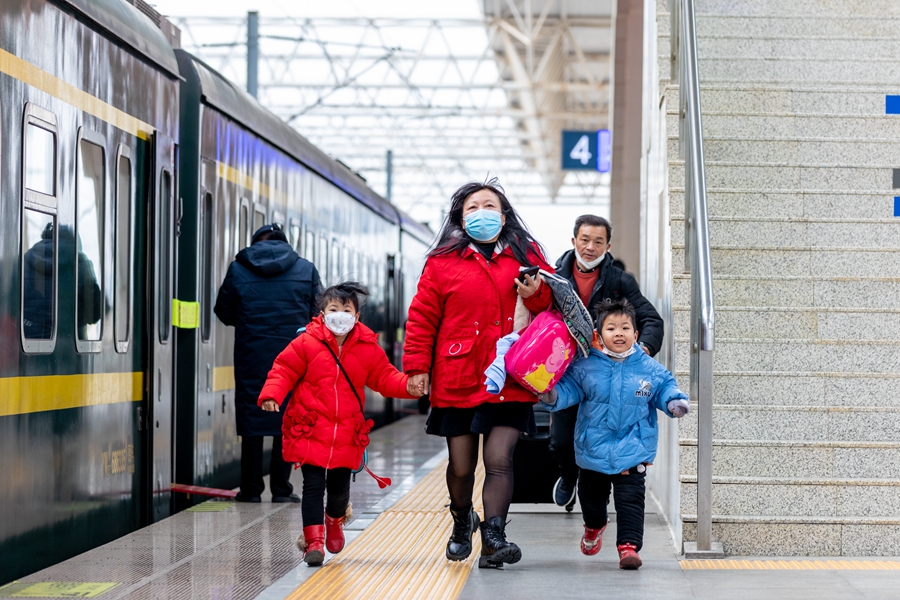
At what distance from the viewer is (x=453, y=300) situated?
228 inches

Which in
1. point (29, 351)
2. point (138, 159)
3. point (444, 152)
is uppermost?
point (444, 152)

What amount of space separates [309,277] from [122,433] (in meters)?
1.99

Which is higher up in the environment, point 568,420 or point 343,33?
point 343,33

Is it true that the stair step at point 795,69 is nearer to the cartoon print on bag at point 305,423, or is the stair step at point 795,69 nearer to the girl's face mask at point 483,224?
the girl's face mask at point 483,224

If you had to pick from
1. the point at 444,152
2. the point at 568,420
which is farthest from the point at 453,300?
the point at 444,152

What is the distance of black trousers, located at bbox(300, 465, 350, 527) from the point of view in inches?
236

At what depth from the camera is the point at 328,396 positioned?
237 inches

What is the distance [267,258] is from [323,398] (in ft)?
8.25

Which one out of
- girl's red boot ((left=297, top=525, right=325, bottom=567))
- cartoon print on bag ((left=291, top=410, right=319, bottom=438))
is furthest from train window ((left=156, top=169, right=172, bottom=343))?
girl's red boot ((left=297, top=525, right=325, bottom=567))

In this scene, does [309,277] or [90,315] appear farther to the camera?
[309,277]

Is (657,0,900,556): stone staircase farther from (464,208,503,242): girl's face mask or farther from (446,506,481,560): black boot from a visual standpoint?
(464,208,503,242): girl's face mask

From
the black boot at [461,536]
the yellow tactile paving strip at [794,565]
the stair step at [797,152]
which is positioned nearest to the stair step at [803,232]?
the stair step at [797,152]

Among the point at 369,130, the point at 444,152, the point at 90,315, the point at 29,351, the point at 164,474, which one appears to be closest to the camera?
the point at 29,351

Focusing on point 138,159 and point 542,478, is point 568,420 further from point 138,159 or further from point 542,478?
point 138,159
